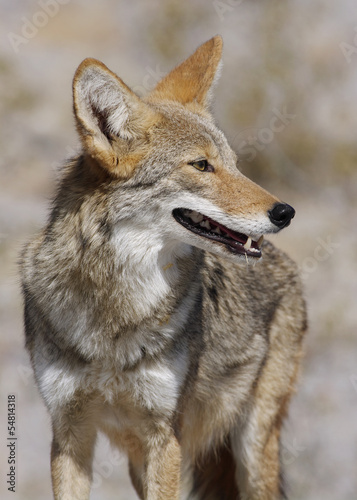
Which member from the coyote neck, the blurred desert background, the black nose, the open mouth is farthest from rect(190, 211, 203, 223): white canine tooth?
the blurred desert background

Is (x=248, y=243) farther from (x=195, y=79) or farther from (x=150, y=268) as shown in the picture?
(x=195, y=79)

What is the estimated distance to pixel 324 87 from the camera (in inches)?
460

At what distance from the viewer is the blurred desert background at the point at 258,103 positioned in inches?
442

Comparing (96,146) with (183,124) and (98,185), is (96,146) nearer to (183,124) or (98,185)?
(98,185)

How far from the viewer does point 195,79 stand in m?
4.86

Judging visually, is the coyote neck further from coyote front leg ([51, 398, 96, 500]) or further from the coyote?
coyote front leg ([51, 398, 96, 500])

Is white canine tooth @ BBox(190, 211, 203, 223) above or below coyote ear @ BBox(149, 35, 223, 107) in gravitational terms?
below

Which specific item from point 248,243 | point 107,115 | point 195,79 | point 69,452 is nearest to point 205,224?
point 248,243

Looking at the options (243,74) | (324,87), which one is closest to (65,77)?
(243,74)

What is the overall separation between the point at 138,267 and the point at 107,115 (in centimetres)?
86

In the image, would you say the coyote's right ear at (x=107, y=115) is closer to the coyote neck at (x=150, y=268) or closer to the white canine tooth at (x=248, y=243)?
the coyote neck at (x=150, y=268)

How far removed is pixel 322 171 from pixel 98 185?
26.7 feet

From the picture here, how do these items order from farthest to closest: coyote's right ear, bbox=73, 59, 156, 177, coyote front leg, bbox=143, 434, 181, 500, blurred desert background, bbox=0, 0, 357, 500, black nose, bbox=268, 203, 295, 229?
1. blurred desert background, bbox=0, 0, 357, 500
2. coyote front leg, bbox=143, 434, 181, 500
3. black nose, bbox=268, 203, 295, 229
4. coyote's right ear, bbox=73, 59, 156, 177

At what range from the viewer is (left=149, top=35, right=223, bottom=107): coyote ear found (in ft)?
15.6
